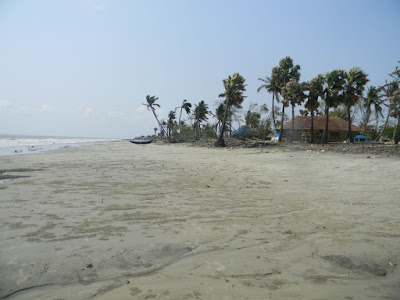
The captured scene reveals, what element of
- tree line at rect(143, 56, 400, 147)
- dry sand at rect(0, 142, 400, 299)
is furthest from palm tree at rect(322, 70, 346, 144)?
dry sand at rect(0, 142, 400, 299)

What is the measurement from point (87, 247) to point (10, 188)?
537cm

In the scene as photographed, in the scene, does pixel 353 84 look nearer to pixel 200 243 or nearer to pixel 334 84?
pixel 334 84

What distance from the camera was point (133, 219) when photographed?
482 centimetres

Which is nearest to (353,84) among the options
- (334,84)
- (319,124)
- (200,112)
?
(334,84)

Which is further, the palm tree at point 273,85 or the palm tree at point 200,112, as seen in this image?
the palm tree at point 200,112

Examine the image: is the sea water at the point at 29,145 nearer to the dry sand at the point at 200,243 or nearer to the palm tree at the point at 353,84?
the dry sand at the point at 200,243

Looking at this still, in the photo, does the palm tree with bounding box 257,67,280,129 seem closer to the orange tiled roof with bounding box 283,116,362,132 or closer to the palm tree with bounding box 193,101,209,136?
the orange tiled roof with bounding box 283,116,362,132

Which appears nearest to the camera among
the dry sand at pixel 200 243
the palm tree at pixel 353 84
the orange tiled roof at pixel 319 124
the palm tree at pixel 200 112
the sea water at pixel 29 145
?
the dry sand at pixel 200 243

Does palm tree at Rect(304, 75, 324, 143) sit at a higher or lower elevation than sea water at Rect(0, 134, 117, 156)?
higher

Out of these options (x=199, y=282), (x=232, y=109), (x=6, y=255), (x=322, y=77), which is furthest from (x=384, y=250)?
(x=232, y=109)

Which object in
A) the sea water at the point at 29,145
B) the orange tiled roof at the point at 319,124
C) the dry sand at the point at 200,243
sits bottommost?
the dry sand at the point at 200,243

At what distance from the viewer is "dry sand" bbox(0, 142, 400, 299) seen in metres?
2.73

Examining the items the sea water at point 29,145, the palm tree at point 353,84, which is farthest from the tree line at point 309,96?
the sea water at point 29,145

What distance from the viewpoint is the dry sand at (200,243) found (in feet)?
8.96
